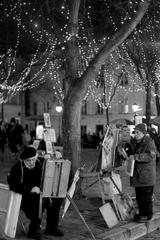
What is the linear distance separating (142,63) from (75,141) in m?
17.0

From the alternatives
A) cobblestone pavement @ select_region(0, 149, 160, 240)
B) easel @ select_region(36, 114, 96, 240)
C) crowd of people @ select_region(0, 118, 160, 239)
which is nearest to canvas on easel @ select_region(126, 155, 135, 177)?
crowd of people @ select_region(0, 118, 160, 239)

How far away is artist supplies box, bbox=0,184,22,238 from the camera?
5.39 metres

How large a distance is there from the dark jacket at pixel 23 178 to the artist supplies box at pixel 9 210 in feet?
0.56

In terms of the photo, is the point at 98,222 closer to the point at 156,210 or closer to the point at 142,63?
the point at 156,210

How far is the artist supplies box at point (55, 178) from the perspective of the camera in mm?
5852

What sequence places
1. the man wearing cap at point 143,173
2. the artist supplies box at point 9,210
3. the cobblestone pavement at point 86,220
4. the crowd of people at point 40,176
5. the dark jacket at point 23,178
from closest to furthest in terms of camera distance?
the artist supplies box at point 9,210 → the dark jacket at point 23,178 → the crowd of people at point 40,176 → the cobblestone pavement at point 86,220 → the man wearing cap at point 143,173

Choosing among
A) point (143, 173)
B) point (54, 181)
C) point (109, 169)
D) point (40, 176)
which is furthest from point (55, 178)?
point (143, 173)

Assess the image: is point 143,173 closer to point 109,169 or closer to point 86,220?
point 109,169

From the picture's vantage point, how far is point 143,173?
22.5 ft

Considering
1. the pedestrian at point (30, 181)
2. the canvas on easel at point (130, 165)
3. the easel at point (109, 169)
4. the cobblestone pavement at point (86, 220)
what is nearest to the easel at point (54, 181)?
the pedestrian at point (30, 181)

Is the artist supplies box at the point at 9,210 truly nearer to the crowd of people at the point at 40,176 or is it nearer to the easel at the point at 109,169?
the crowd of people at the point at 40,176

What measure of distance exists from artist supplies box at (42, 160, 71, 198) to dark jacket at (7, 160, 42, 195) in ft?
0.54

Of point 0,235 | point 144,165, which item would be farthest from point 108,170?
point 0,235

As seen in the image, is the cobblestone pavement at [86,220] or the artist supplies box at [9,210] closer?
the artist supplies box at [9,210]
